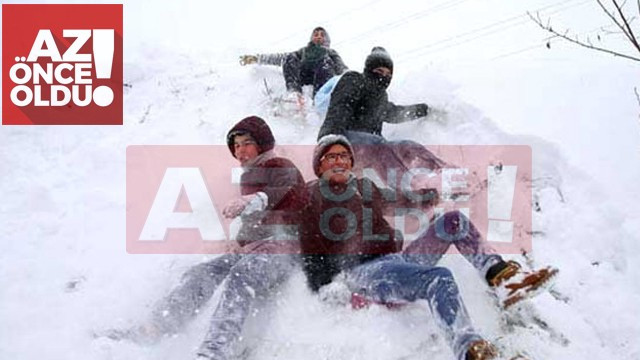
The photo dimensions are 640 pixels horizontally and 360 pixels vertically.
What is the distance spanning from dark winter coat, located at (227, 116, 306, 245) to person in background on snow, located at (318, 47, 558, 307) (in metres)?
0.90

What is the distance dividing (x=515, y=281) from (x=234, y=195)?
3374mm

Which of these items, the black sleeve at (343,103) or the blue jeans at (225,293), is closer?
the blue jeans at (225,293)

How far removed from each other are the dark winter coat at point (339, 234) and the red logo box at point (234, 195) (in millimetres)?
242

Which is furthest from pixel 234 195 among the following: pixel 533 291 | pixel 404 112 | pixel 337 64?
pixel 533 291

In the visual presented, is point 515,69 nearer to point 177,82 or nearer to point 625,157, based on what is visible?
point 625,157

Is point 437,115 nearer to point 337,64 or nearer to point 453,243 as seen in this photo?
point 337,64

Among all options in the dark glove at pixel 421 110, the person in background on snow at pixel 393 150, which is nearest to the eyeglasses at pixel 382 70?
the person in background on snow at pixel 393 150

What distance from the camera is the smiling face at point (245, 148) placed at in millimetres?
4746

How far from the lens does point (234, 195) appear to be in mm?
5887

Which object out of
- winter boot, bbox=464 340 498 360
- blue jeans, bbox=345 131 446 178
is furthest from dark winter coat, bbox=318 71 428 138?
winter boot, bbox=464 340 498 360

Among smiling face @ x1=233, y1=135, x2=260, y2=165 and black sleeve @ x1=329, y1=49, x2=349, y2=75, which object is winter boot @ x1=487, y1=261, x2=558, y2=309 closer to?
smiling face @ x1=233, y1=135, x2=260, y2=165

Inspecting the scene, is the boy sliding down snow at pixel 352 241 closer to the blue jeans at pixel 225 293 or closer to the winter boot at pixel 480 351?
the blue jeans at pixel 225 293

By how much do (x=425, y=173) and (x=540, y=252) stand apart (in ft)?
4.41

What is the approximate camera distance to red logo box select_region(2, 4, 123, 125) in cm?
830
